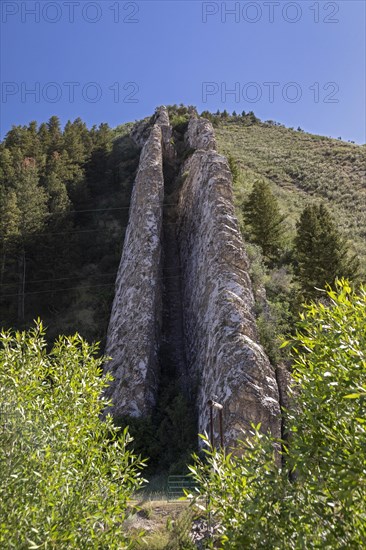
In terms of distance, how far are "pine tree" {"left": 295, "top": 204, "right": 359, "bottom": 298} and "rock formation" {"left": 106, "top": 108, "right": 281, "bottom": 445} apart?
5.98 metres

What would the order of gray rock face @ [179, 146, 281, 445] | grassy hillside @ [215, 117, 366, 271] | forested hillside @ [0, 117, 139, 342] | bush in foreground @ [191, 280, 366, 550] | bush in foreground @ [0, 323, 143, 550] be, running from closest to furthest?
bush in foreground @ [191, 280, 366, 550] < bush in foreground @ [0, 323, 143, 550] < gray rock face @ [179, 146, 281, 445] < forested hillside @ [0, 117, 139, 342] < grassy hillside @ [215, 117, 366, 271]

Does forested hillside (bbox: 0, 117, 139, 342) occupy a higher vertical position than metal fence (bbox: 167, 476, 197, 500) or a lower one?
higher

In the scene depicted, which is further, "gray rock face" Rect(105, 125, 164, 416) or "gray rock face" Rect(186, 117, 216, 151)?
"gray rock face" Rect(186, 117, 216, 151)

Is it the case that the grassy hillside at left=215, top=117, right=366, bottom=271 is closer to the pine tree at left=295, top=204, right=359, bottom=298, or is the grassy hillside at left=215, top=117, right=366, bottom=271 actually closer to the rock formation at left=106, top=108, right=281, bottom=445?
the pine tree at left=295, top=204, right=359, bottom=298

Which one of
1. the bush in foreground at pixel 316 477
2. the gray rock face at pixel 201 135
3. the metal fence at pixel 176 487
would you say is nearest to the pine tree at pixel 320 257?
the gray rock face at pixel 201 135

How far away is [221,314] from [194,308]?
5.05 meters

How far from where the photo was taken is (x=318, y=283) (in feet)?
79.9

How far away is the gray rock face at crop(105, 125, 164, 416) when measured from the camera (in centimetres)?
1877

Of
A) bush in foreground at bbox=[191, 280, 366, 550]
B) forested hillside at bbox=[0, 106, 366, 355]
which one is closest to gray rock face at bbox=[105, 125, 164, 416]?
forested hillside at bbox=[0, 106, 366, 355]

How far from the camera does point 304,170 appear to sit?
60.0 meters

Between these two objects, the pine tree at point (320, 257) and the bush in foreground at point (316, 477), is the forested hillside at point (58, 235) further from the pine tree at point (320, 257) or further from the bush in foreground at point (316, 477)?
the bush in foreground at point (316, 477)

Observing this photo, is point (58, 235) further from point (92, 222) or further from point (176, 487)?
point (176, 487)

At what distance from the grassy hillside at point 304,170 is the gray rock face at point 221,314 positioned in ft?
40.7

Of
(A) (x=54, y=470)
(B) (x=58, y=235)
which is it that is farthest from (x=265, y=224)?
(A) (x=54, y=470)
